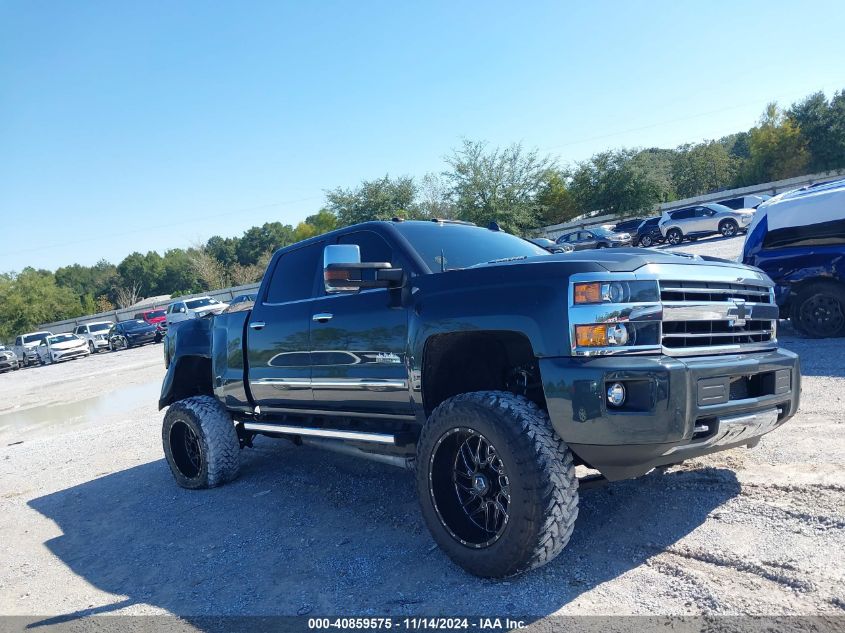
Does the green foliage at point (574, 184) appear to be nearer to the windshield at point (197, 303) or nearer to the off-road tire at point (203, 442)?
the windshield at point (197, 303)

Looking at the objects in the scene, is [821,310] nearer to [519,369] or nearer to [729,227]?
[519,369]

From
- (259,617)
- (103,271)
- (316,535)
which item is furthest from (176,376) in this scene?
(103,271)

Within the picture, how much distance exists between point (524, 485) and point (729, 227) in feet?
96.2

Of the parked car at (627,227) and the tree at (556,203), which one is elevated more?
the tree at (556,203)

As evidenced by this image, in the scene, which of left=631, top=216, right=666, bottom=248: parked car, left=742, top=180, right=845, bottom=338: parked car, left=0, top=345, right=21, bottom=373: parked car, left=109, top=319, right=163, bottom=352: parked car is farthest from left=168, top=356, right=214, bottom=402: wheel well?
left=0, top=345, right=21, bottom=373: parked car

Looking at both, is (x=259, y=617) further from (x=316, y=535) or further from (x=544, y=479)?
(x=544, y=479)

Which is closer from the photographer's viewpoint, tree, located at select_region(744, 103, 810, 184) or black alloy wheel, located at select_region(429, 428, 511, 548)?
black alloy wheel, located at select_region(429, 428, 511, 548)

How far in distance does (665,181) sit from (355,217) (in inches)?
907

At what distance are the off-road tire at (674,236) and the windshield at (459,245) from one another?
27.4 meters

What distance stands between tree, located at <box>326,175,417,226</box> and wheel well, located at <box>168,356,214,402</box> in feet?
140

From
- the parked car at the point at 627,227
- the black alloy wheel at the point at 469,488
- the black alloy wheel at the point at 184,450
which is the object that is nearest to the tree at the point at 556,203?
the parked car at the point at 627,227

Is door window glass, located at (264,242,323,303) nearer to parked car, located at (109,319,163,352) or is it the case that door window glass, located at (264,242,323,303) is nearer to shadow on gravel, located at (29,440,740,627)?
shadow on gravel, located at (29,440,740,627)

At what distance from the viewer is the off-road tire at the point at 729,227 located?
28.6 metres

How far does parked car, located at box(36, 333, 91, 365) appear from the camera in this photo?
32.8 m
